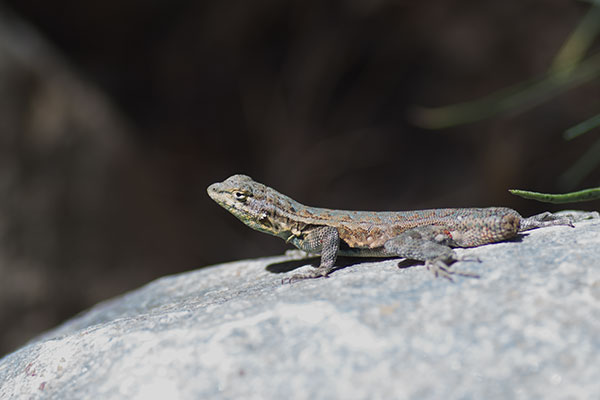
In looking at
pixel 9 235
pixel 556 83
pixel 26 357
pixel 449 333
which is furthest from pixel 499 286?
pixel 9 235

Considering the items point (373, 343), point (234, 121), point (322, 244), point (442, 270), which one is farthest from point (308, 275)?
point (234, 121)

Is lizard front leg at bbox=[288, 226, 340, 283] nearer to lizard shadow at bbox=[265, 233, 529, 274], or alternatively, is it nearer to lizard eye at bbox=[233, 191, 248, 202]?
lizard shadow at bbox=[265, 233, 529, 274]

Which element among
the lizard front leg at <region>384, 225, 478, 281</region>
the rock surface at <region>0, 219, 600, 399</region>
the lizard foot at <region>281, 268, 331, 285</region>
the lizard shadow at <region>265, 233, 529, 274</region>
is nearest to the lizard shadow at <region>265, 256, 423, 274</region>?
the lizard shadow at <region>265, 233, 529, 274</region>

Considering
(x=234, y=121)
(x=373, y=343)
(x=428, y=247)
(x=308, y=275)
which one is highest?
(x=234, y=121)

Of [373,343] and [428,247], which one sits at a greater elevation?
[428,247]

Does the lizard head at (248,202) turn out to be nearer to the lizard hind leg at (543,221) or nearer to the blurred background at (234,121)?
the lizard hind leg at (543,221)

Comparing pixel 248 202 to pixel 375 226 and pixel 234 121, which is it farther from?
pixel 234 121

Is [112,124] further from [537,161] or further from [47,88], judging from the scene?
[537,161]
